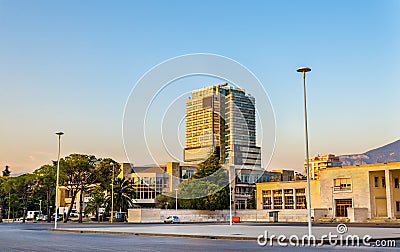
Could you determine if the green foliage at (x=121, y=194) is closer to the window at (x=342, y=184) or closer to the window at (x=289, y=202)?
Result: the window at (x=289, y=202)

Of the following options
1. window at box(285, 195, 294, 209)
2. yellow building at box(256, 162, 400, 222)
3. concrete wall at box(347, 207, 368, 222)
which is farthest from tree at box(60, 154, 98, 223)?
concrete wall at box(347, 207, 368, 222)

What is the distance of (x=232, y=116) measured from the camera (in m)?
78.8

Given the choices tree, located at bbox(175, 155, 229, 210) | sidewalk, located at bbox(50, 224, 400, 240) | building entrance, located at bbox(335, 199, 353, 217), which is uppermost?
tree, located at bbox(175, 155, 229, 210)

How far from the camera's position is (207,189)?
87.1 m

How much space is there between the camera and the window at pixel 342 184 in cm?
7850

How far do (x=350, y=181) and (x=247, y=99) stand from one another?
815 inches

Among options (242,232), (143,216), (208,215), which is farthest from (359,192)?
(242,232)

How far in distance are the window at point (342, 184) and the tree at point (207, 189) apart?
18644 millimetres

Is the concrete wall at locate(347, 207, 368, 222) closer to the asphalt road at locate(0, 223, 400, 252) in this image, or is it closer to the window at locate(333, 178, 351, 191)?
the window at locate(333, 178, 351, 191)

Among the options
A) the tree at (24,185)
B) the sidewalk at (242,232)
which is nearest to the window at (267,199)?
the tree at (24,185)

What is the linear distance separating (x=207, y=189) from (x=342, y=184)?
72.8 feet

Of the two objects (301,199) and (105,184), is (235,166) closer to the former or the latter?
(301,199)

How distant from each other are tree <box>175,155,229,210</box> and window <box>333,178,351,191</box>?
18.6 m

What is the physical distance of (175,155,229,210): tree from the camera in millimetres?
85562
